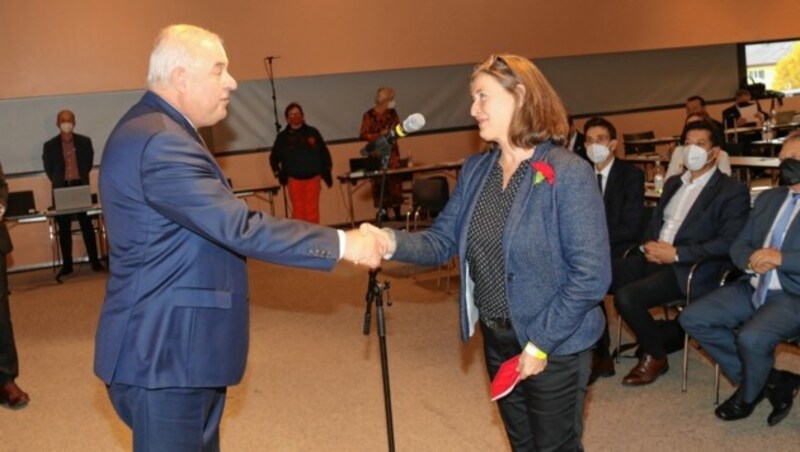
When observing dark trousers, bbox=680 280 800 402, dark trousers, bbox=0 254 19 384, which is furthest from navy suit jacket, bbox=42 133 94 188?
dark trousers, bbox=680 280 800 402

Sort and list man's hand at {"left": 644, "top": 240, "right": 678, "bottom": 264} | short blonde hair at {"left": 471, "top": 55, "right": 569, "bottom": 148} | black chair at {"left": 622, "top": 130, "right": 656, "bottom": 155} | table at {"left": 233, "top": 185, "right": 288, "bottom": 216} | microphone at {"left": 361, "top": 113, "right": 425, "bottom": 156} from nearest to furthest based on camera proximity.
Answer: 1. short blonde hair at {"left": 471, "top": 55, "right": 569, "bottom": 148}
2. microphone at {"left": 361, "top": 113, "right": 425, "bottom": 156}
3. man's hand at {"left": 644, "top": 240, "right": 678, "bottom": 264}
4. table at {"left": 233, "top": 185, "right": 288, "bottom": 216}
5. black chair at {"left": 622, "top": 130, "right": 656, "bottom": 155}

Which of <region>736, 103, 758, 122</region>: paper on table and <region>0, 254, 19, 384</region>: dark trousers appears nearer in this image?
<region>0, 254, 19, 384</region>: dark trousers

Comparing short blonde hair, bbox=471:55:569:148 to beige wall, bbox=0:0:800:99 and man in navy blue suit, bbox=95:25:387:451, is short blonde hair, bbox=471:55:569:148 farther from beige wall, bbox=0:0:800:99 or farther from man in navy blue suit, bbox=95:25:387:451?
beige wall, bbox=0:0:800:99

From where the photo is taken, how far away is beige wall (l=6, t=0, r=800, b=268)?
1160 cm

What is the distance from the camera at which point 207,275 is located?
2.43 meters

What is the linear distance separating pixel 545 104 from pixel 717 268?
8.92 ft

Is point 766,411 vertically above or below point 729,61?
below

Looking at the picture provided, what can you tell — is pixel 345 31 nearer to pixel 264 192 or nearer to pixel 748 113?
pixel 264 192

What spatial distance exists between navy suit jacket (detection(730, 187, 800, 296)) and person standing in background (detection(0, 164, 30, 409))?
421cm

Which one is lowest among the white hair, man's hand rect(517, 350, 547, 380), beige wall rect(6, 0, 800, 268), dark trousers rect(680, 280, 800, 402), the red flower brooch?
dark trousers rect(680, 280, 800, 402)

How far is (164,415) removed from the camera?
97.5 inches

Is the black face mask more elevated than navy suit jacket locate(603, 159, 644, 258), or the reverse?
the black face mask

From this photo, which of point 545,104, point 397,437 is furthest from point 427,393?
point 545,104

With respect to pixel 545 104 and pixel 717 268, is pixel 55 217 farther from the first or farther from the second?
pixel 545 104
